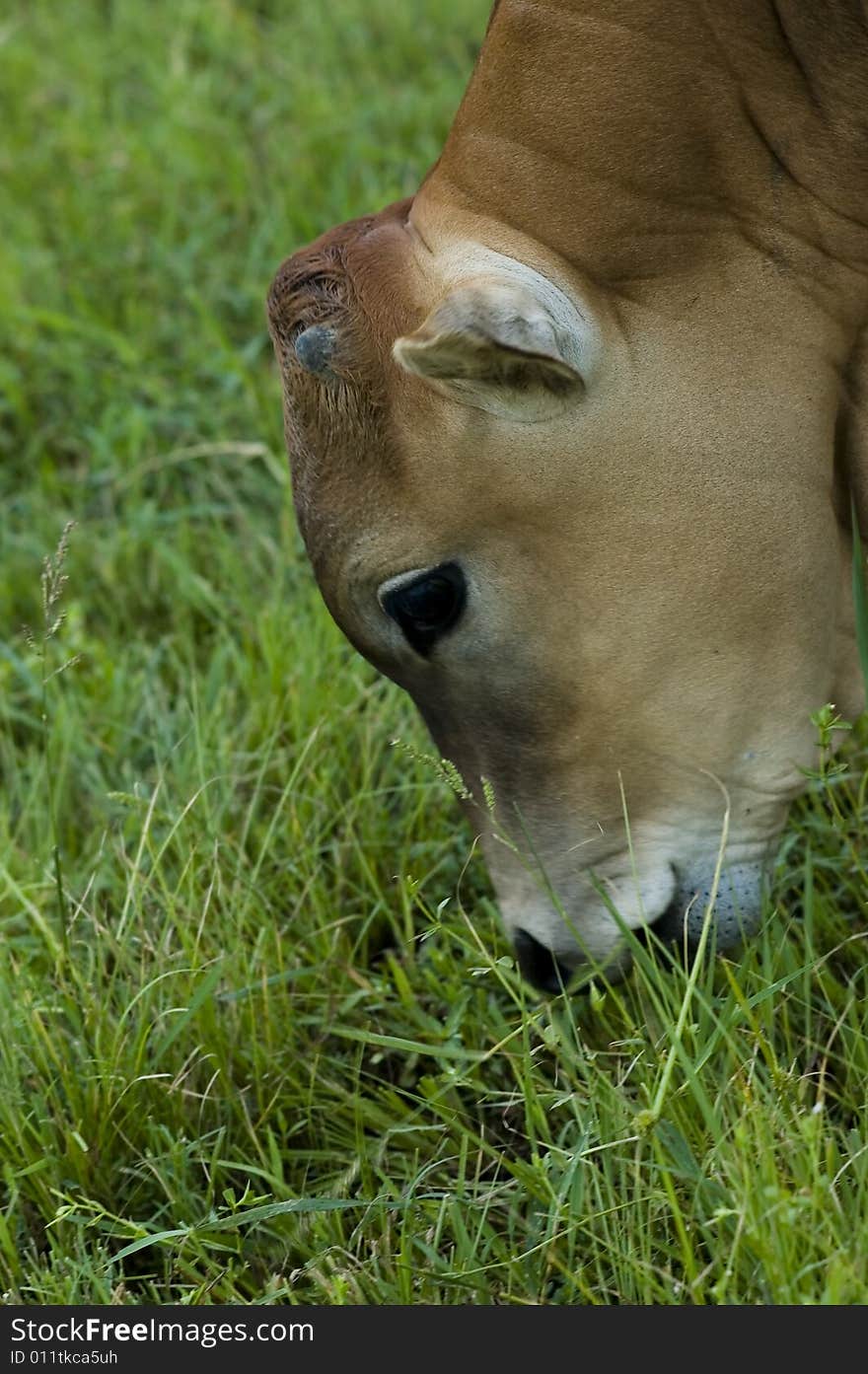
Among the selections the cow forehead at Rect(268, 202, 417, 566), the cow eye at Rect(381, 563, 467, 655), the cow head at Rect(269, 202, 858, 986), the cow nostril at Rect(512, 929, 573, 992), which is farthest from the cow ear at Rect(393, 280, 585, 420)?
→ the cow nostril at Rect(512, 929, 573, 992)

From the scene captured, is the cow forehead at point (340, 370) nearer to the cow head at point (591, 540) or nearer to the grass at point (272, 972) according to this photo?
the cow head at point (591, 540)

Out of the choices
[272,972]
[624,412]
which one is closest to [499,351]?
[624,412]

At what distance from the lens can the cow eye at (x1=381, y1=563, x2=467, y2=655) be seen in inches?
121

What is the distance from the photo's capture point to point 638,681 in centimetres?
311

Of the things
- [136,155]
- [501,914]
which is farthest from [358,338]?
[136,155]

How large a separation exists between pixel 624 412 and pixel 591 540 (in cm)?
22

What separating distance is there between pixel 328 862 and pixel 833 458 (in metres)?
1.40

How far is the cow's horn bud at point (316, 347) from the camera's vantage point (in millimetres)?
3105

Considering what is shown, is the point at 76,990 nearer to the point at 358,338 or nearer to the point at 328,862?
the point at 328,862

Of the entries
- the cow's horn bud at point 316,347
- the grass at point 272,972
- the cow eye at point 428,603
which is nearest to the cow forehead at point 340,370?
the cow's horn bud at point 316,347

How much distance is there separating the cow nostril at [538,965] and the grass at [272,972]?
43 millimetres

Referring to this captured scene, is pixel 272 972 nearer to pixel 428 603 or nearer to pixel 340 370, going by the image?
pixel 428 603

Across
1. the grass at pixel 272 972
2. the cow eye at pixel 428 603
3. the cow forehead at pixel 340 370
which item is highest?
the cow forehead at pixel 340 370

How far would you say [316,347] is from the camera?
312 centimetres
